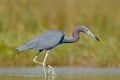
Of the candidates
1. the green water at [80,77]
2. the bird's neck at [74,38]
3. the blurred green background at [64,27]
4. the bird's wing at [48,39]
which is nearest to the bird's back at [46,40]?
the bird's wing at [48,39]

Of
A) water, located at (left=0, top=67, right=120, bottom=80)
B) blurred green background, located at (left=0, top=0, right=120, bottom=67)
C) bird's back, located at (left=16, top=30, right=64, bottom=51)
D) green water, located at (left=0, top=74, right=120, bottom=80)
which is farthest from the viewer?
blurred green background, located at (left=0, top=0, right=120, bottom=67)

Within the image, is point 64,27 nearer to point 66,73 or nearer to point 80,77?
point 66,73

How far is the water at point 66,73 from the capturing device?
12.3m

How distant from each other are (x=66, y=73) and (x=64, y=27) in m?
3.87

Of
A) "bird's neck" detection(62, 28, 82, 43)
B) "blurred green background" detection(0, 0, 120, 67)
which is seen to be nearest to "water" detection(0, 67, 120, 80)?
"blurred green background" detection(0, 0, 120, 67)

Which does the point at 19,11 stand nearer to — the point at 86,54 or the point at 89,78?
the point at 86,54

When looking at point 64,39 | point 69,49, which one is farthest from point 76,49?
point 64,39

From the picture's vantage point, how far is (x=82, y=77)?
40.5ft

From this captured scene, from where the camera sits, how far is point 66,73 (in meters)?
13.5

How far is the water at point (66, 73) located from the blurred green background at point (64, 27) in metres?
0.53

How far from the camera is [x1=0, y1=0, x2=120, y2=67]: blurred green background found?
1516 centimetres

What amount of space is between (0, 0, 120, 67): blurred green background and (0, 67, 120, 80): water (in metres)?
0.53

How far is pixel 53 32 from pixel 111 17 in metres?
3.82

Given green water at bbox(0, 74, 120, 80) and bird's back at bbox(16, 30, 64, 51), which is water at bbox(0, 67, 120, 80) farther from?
bird's back at bbox(16, 30, 64, 51)
